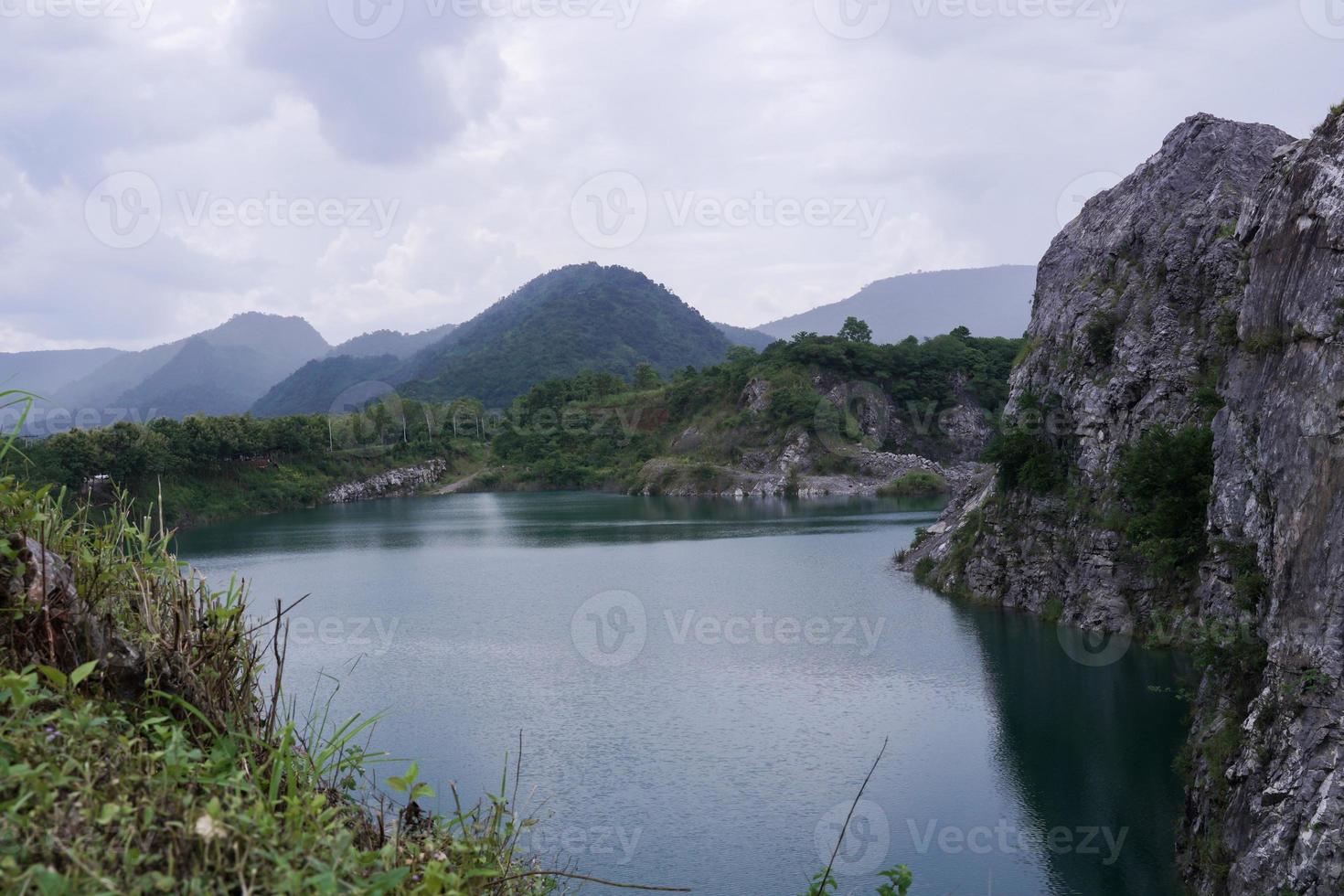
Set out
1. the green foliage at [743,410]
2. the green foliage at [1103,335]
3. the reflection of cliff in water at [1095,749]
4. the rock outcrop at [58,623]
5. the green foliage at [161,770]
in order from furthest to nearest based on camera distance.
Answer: the green foliage at [743,410], the green foliage at [1103,335], the reflection of cliff in water at [1095,749], the rock outcrop at [58,623], the green foliage at [161,770]

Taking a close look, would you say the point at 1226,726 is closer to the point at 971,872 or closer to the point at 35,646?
the point at 971,872

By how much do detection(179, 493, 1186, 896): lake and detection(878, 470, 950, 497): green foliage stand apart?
3166 centimetres

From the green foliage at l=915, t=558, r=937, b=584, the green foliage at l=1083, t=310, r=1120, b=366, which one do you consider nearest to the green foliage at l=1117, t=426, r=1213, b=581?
the green foliage at l=1083, t=310, r=1120, b=366

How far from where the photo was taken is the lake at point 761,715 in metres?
13.9

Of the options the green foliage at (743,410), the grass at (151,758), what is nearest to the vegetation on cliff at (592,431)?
the green foliage at (743,410)

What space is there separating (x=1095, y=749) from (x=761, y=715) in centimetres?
637

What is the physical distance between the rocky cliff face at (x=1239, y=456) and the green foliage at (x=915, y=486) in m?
40.9

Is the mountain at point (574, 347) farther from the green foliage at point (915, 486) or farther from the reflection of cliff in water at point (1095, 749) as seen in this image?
the reflection of cliff in water at point (1095, 749)

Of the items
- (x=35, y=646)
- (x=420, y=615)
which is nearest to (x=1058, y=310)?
(x=420, y=615)

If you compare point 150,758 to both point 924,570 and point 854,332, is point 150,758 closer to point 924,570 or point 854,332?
point 924,570

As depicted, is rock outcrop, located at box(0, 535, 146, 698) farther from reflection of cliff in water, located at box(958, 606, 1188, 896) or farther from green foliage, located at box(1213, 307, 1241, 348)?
green foliage, located at box(1213, 307, 1241, 348)

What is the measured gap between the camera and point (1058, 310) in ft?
98.7

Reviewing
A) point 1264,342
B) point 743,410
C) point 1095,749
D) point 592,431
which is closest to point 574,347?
point 592,431

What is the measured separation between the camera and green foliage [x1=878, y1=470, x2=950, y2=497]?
69.4 meters
